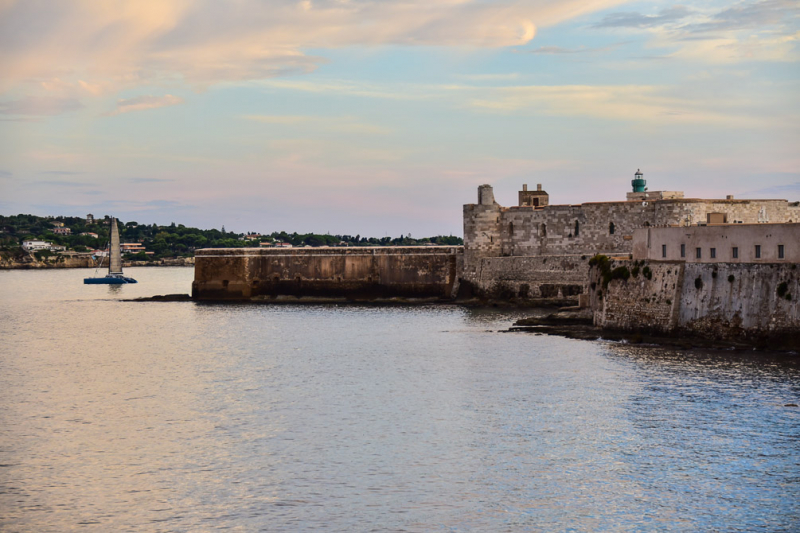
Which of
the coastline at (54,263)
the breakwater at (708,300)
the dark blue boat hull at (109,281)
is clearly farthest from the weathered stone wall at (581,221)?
the coastline at (54,263)

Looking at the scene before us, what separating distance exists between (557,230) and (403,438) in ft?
118

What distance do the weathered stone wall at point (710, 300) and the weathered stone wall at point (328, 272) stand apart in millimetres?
22173

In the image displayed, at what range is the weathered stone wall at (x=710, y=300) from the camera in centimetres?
3086

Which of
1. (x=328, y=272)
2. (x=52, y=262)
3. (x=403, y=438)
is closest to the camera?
(x=403, y=438)

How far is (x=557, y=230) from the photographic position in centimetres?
5581

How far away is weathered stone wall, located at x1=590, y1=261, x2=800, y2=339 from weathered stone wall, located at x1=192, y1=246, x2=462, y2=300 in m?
22.2

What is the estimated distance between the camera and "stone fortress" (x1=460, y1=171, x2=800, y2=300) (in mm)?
51031

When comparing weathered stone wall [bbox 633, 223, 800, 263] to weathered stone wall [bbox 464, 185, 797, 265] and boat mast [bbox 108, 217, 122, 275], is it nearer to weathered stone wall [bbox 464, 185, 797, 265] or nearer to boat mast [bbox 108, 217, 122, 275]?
weathered stone wall [bbox 464, 185, 797, 265]

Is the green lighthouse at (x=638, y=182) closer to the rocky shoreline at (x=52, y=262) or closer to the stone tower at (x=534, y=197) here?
the stone tower at (x=534, y=197)

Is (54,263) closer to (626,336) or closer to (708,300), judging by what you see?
(626,336)

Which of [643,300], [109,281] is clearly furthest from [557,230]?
[109,281]

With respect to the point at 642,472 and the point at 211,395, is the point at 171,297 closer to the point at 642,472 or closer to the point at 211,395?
the point at 211,395

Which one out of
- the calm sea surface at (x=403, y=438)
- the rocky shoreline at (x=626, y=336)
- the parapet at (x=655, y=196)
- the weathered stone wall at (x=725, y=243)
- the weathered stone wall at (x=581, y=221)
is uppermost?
the parapet at (x=655, y=196)

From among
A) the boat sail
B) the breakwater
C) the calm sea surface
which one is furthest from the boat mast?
the breakwater
